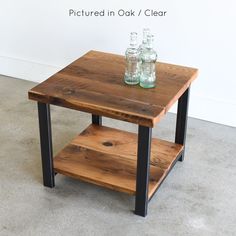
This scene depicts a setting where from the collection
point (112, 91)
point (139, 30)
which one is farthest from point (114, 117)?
point (139, 30)

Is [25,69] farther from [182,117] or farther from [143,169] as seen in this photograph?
[143,169]

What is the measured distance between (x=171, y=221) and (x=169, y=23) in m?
1.15

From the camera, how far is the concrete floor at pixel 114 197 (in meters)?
1.88

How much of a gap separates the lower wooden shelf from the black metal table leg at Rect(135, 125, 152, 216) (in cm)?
5

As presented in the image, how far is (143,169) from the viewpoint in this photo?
181 centimetres

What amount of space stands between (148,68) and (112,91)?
0.19 metres

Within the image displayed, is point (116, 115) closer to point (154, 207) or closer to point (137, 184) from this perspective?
point (137, 184)

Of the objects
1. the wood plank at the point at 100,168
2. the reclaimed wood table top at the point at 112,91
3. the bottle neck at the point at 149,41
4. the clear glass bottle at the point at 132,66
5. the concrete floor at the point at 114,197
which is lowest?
the concrete floor at the point at 114,197

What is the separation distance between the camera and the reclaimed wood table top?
5.75 feet

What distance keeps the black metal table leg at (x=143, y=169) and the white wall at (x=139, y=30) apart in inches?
37.1

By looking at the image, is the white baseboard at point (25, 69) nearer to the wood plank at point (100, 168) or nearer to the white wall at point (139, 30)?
the white wall at point (139, 30)

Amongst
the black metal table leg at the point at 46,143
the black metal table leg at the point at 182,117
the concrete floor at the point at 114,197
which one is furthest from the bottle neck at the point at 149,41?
the concrete floor at the point at 114,197

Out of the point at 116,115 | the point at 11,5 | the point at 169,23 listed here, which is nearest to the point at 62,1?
the point at 11,5

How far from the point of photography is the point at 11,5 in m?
3.04
